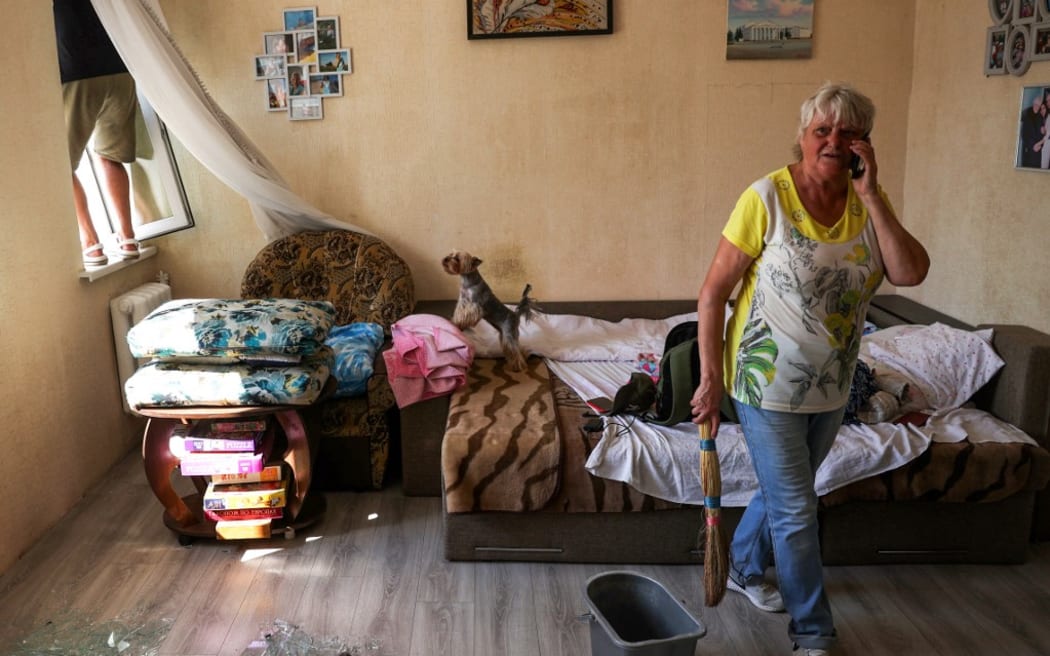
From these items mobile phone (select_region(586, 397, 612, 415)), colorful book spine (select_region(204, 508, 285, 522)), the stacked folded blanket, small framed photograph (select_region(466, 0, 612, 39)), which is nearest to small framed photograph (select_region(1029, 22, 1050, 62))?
small framed photograph (select_region(466, 0, 612, 39))

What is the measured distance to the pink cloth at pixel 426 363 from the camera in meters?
3.34

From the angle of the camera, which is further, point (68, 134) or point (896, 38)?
point (896, 38)

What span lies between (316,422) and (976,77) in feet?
9.81

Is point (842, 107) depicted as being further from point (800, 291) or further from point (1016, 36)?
point (1016, 36)

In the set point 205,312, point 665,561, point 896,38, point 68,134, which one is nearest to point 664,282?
point 896,38

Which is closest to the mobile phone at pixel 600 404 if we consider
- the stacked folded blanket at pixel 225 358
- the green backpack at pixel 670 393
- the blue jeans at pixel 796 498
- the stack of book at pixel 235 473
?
the green backpack at pixel 670 393

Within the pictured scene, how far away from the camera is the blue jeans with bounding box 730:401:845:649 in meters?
2.24

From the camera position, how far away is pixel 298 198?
410 centimetres

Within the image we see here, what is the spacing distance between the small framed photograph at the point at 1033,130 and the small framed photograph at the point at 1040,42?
0.10 metres

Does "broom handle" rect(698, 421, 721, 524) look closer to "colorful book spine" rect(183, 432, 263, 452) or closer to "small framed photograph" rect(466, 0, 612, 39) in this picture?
"colorful book spine" rect(183, 432, 263, 452)

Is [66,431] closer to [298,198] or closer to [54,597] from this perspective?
[54,597]

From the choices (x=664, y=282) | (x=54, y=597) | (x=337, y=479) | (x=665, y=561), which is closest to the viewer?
(x=54, y=597)

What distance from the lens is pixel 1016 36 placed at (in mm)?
3404

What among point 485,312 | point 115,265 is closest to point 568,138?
point 485,312
